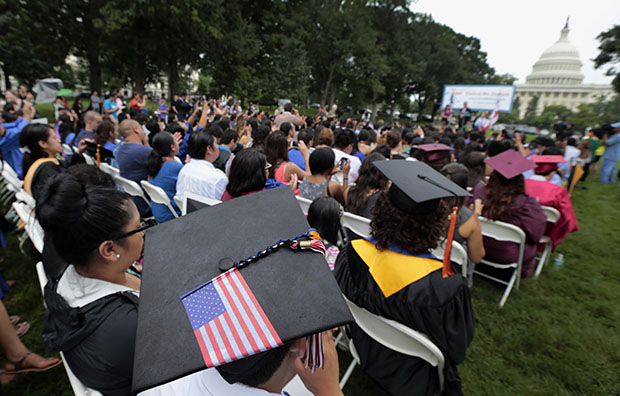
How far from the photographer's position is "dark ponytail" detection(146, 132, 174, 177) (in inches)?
141

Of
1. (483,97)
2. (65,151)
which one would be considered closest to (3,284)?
(65,151)

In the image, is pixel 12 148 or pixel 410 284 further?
pixel 12 148

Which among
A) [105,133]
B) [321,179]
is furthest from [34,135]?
[321,179]

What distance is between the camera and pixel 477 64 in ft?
140

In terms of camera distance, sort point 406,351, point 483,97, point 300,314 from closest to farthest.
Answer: point 300,314
point 406,351
point 483,97

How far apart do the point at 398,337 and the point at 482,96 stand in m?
29.4

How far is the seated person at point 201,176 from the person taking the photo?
3258mm

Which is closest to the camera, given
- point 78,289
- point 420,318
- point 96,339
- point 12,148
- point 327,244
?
point 96,339

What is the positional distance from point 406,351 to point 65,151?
671 cm

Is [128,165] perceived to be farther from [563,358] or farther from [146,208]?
[563,358]

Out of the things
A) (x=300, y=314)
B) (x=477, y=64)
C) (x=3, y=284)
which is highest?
(x=477, y=64)

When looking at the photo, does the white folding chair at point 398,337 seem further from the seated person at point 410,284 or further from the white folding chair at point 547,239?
the white folding chair at point 547,239

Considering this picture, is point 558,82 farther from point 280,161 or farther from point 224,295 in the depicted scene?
point 224,295

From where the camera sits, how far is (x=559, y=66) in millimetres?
78125
